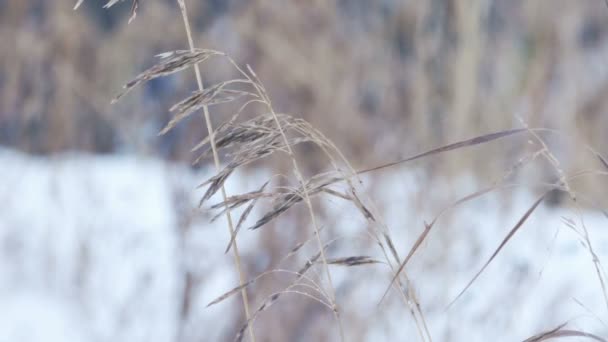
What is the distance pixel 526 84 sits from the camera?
148 inches

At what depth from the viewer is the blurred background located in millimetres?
2633

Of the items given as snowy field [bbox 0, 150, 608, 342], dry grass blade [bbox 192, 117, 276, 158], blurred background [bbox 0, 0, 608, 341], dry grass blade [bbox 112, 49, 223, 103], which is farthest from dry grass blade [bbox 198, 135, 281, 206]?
blurred background [bbox 0, 0, 608, 341]

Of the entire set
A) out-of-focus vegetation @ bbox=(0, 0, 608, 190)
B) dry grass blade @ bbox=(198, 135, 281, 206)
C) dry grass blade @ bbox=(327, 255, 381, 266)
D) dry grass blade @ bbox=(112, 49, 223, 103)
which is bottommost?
dry grass blade @ bbox=(327, 255, 381, 266)

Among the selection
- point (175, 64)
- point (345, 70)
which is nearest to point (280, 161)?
point (345, 70)

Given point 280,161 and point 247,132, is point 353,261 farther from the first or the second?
point 280,161

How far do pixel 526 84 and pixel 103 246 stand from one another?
78.8 inches

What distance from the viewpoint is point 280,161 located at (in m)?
2.74

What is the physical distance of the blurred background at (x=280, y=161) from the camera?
2.63m

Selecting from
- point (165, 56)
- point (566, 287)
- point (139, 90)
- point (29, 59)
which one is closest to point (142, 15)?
point (139, 90)

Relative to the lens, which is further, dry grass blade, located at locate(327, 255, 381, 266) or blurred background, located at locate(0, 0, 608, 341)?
blurred background, located at locate(0, 0, 608, 341)

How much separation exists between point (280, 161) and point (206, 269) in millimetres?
434

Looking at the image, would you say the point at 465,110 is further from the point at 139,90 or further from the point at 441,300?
the point at 139,90

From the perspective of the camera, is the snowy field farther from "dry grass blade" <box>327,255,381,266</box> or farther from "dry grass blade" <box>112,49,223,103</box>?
"dry grass blade" <box>112,49,223,103</box>

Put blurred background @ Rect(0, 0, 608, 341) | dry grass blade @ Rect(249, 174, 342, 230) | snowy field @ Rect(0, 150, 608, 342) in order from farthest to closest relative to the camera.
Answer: blurred background @ Rect(0, 0, 608, 341)
snowy field @ Rect(0, 150, 608, 342)
dry grass blade @ Rect(249, 174, 342, 230)
